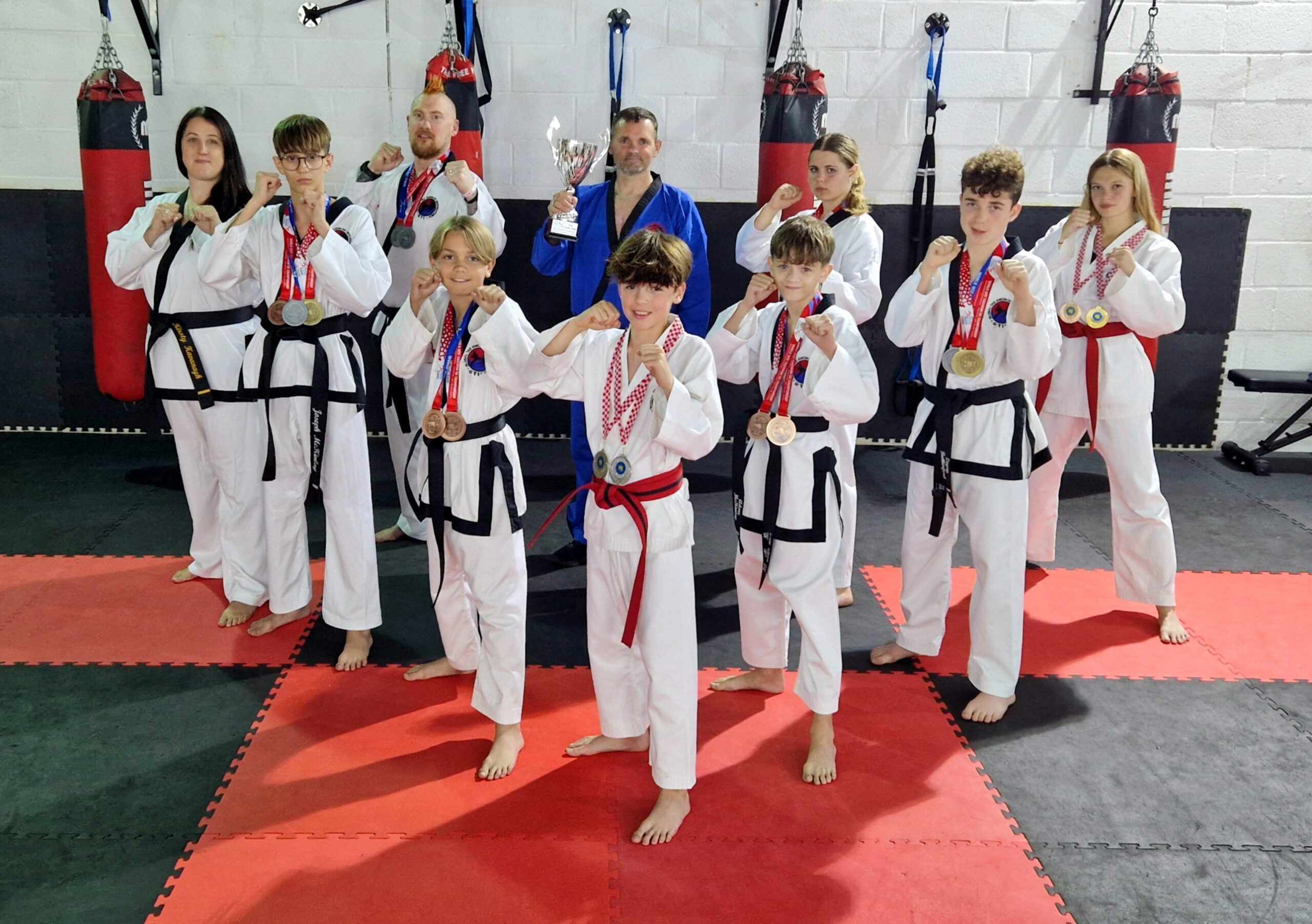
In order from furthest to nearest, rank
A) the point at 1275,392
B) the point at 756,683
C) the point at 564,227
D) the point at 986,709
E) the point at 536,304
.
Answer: the point at 536,304, the point at 1275,392, the point at 564,227, the point at 756,683, the point at 986,709

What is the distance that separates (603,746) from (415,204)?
2189 millimetres

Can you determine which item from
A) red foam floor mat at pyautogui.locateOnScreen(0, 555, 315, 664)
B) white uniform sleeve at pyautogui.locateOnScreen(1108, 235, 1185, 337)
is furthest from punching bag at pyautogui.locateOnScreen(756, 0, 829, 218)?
red foam floor mat at pyautogui.locateOnScreen(0, 555, 315, 664)

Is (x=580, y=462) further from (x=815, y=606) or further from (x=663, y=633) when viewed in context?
(x=663, y=633)

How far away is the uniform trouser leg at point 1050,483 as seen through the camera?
392cm

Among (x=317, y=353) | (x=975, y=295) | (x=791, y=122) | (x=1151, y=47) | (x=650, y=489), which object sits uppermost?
(x=1151, y=47)

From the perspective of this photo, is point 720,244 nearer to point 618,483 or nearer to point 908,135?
point 908,135

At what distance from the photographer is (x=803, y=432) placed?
2826 millimetres

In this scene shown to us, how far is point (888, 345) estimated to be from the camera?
6.00 metres

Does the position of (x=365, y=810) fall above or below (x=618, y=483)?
below

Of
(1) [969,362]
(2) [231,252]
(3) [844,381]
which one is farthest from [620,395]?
(2) [231,252]

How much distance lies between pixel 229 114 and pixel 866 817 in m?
4.90

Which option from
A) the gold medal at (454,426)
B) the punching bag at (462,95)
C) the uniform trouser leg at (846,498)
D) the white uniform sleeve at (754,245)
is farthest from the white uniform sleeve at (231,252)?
the uniform trouser leg at (846,498)

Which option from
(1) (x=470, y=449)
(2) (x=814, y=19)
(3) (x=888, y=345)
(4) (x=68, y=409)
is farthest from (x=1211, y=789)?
(4) (x=68, y=409)

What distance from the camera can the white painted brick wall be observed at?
18.5ft
